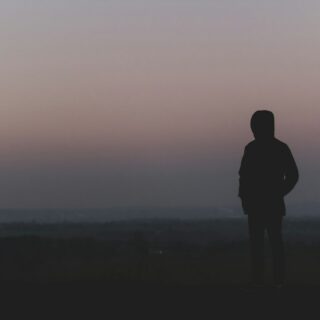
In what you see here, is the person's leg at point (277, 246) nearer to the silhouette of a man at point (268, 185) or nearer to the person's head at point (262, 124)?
the silhouette of a man at point (268, 185)

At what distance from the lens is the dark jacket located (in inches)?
474

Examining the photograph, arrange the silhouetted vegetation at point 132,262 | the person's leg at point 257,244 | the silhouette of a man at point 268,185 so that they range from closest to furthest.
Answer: the silhouette of a man at point 268,185 → the person's leg at point 257,244 → the silhouetted vegetation at point 132,262

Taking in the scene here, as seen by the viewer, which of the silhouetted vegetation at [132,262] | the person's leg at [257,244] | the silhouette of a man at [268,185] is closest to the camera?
the silhouette of a man at [268,185]

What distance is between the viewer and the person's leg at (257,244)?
39.9ft

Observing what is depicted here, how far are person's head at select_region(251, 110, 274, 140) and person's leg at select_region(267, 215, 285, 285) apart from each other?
3.44 ft

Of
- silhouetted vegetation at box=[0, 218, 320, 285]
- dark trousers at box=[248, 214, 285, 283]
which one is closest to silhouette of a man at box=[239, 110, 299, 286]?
dark trousers at box=[248, 214, 285, 283]

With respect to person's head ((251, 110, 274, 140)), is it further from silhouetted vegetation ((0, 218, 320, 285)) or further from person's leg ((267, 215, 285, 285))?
silhouetted vegetation ((0, 218, 320, 285))

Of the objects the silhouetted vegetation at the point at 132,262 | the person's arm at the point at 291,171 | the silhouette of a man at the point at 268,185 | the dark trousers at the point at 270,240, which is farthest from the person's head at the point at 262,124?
the silhouetted vegetation at the point at 132,262

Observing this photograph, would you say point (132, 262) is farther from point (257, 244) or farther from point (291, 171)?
point (291, 171)

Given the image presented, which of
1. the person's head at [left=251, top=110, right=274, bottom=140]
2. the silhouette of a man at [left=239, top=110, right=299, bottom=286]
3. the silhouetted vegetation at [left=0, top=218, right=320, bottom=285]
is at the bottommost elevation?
the silhouetted vegetation at [left=0, top=218, right=320, bottom=285]

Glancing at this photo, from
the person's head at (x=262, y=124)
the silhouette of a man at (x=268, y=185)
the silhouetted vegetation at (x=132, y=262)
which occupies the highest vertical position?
the person's head at (x=262, y=124)

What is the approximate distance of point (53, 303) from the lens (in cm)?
1095

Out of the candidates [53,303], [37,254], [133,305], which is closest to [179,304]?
[133,305]

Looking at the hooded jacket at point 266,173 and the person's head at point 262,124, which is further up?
the person's head at point 262,124
